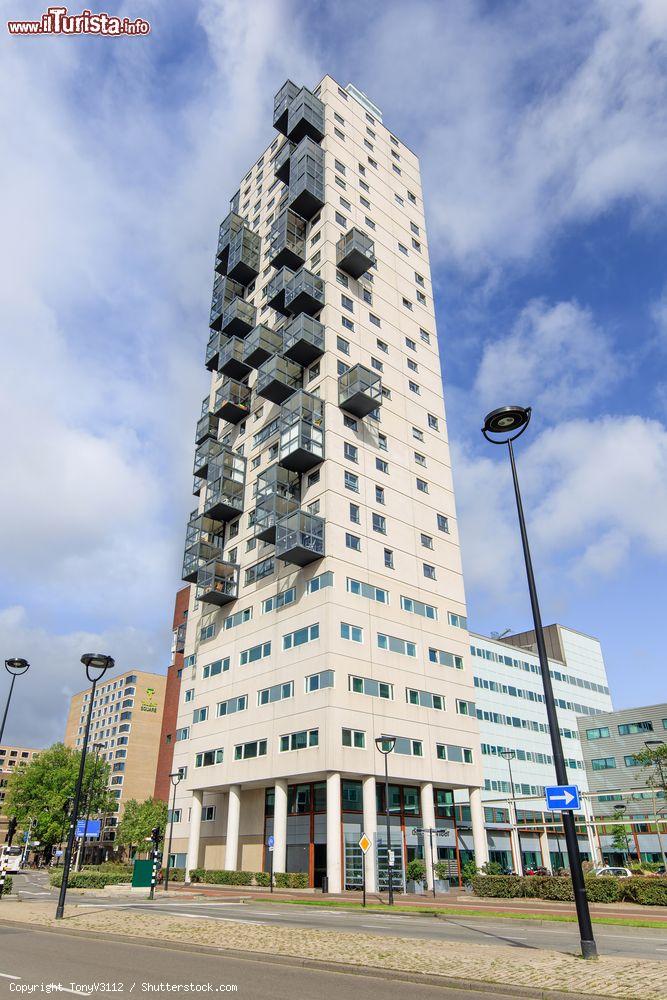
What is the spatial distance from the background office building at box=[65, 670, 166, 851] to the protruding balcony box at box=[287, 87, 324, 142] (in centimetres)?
11567

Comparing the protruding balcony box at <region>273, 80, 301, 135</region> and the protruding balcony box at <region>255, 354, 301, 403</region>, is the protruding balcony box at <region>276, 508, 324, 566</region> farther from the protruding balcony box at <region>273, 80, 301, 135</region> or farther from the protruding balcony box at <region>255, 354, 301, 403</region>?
the protruding balcony box at <region>273, 80, 301, 135</region>

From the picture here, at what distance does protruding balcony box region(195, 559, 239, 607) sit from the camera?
5550cm

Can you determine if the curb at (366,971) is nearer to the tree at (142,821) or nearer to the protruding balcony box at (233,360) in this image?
the protruding balcony box at (233,360)

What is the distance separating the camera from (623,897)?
2877 cm

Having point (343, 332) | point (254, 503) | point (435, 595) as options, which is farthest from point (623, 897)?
point (343, 332)

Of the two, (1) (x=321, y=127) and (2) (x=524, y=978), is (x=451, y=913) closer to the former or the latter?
(2) (x=524, y=978)

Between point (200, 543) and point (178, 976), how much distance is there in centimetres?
5018

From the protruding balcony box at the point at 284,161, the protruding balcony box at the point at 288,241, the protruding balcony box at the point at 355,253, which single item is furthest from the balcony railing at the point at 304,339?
the protruding balcony box at the point at 284,161

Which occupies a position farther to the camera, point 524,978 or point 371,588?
point 371,588

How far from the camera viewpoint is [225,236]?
74250 millimetres

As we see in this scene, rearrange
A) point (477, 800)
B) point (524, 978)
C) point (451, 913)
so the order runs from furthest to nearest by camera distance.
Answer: point (477, 800) < point (451, 913) < point (524, 978)

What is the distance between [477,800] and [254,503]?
29450 mm

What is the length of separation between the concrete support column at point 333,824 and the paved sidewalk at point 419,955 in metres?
22.6

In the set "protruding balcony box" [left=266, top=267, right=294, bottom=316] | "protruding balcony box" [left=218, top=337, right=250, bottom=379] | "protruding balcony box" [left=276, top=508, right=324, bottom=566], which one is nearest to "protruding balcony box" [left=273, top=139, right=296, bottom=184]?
"protruding balcony box" [left=266, top=267, right=294, bottom=316]
